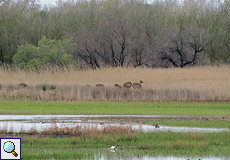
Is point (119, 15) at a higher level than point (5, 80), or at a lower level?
higher

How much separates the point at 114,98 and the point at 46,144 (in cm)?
1656

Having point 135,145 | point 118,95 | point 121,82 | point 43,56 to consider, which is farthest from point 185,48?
point 135,145

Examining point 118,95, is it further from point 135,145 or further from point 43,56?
point 135,145

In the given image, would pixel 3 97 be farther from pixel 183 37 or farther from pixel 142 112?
pixel 183 37

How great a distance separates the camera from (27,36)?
52.6 metres

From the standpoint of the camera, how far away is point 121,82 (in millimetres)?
33750

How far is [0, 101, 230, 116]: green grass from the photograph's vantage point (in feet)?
63.0

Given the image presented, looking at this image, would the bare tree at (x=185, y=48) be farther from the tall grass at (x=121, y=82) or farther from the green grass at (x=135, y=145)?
the green grass at (x=135, y=145)

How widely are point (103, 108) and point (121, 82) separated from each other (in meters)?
12.8

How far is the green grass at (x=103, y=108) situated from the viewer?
1919cm

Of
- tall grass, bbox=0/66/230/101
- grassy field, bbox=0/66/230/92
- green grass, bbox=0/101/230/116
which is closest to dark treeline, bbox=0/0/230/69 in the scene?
grassy field, bbox=0/66/230/92

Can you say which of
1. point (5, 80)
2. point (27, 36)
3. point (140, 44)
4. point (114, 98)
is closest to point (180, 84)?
point (114, 98)

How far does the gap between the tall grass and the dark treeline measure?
24.1ft

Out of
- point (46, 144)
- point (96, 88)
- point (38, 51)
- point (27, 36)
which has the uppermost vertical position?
point (27, 36)
